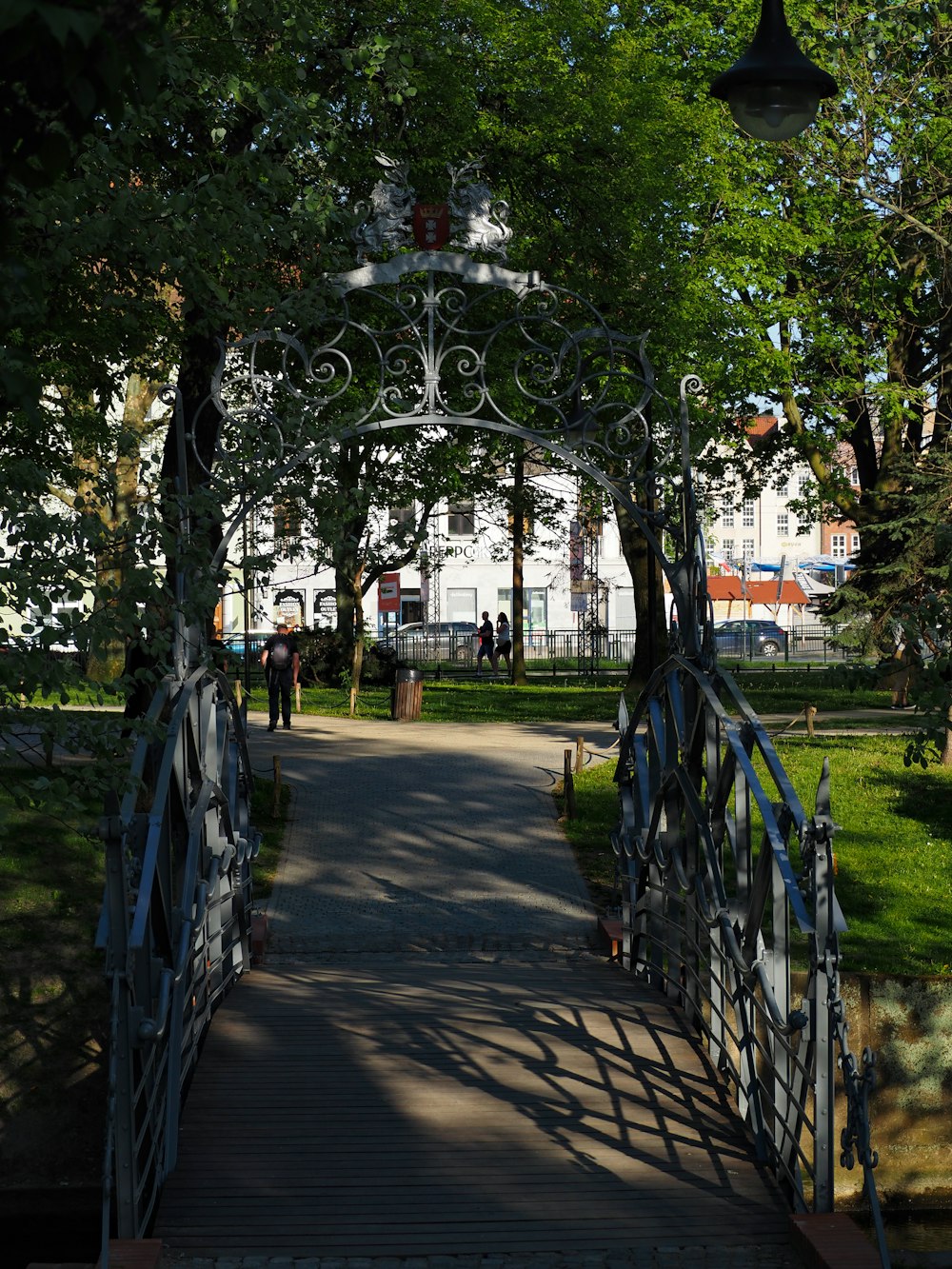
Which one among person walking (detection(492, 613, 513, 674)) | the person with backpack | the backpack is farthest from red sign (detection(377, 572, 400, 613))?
the backpack

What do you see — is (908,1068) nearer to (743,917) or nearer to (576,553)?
(743,917)

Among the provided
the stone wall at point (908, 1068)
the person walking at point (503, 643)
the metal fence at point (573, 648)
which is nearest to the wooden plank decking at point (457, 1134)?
the stone wall at point (908, 1068)

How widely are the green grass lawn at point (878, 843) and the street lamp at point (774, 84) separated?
6.67 meters

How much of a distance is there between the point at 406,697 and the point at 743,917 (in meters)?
20.3

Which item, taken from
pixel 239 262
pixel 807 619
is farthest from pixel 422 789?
pixel 807 619

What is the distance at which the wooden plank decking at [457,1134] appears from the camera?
654 cm

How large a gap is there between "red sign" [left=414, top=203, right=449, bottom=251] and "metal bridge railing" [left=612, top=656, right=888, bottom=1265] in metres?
3.27

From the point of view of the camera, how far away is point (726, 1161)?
7.20 metres

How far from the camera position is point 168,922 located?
7.91m

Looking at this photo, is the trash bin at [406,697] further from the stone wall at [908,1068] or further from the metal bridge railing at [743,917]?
the stone wall at [908,1068]

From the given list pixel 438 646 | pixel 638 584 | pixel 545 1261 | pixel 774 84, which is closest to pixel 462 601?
pixel 438 646

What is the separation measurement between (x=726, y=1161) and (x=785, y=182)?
Result: 75.8 feet

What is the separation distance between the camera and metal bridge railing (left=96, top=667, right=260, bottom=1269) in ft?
20.5

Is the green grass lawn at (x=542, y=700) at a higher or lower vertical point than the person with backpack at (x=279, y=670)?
lower
